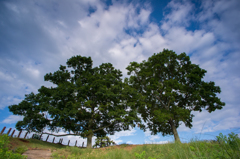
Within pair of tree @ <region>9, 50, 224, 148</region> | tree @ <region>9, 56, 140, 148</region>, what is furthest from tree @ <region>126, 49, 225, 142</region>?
tree @ <region>9, 56, 140, 148</region>

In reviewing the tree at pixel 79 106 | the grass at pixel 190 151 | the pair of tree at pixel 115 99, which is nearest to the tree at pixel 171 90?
A: the pair of tree at pixel 115 99

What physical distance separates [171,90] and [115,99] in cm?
818

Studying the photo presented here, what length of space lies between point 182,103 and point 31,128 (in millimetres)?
21963

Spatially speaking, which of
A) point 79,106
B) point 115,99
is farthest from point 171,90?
point 79,106

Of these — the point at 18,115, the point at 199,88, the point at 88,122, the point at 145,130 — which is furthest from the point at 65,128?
the point at 199,88

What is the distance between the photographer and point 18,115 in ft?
53.5

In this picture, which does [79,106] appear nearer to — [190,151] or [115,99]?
[115,99]

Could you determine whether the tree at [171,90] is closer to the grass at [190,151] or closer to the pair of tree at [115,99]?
the pair of tree at [115,99]

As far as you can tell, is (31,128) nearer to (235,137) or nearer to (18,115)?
(18,115)

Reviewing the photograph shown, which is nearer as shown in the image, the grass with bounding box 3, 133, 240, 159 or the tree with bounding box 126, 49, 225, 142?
the grass with bounding box 3, 133, 240, 159

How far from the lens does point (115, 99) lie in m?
18.1

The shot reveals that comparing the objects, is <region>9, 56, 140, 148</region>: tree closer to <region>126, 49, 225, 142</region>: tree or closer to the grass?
<region>126, 49, 225, 142</region>: tree

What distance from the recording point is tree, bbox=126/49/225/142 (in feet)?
58.2

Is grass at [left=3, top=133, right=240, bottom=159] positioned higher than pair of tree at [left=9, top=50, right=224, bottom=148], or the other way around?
pair of tree at [left=9, top=50, right=224, bottom=148]
